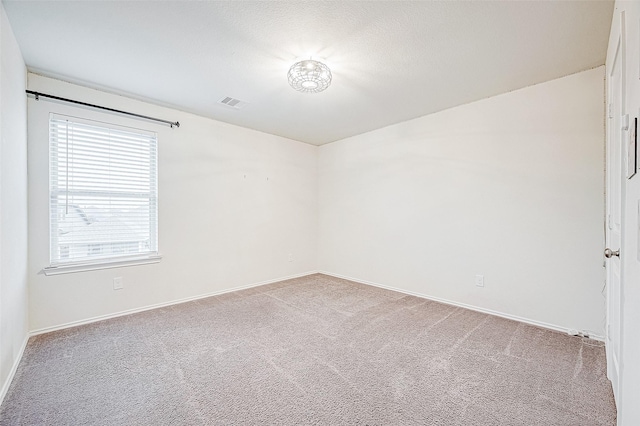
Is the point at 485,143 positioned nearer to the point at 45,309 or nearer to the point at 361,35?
the point at 361,35

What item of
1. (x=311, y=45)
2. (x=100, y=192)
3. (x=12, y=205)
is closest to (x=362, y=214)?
(x=311, y=45)

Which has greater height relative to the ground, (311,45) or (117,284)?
(311,45)

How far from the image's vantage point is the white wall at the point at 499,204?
2473 mm

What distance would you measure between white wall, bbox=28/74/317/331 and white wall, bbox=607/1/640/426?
3373 millimetres

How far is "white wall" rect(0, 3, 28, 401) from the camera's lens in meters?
1.72

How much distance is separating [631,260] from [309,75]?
7.31 ft

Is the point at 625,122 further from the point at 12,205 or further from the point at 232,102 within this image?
the point at 12,205

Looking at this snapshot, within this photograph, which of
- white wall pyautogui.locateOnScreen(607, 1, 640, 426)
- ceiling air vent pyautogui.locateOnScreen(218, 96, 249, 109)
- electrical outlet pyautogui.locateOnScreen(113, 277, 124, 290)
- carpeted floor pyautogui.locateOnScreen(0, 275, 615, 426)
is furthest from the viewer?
ceiling air vent pyautogui.locateOnScreen(218, 96, 249, 109)

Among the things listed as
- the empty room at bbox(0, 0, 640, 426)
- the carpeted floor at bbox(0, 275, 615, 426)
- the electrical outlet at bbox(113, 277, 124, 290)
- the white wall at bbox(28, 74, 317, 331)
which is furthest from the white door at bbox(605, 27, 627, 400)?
the electrical outlet at bbox(113, 277, 124, 290)

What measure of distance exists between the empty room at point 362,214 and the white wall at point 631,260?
25mm

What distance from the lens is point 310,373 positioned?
74.8 inches

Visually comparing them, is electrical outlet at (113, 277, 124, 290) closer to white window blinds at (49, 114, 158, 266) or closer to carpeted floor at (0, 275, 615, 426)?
white window blinds at (49, 114, 158, 266)

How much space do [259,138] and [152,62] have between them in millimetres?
2005

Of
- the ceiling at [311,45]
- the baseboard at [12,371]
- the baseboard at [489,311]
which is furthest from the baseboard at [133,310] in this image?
the ceiling at [311,45]
